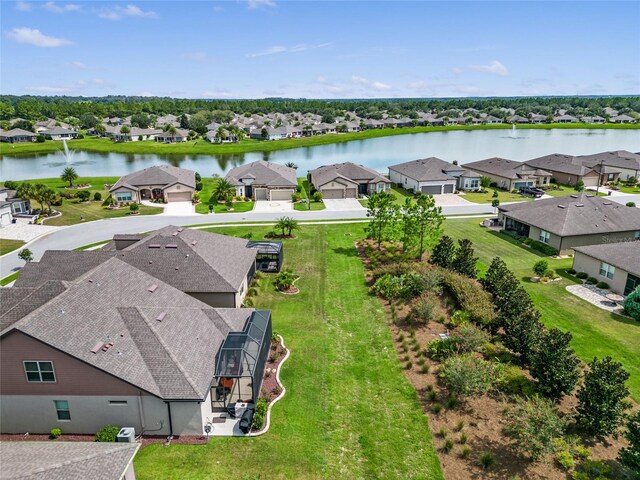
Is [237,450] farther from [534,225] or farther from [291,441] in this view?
[534,225]

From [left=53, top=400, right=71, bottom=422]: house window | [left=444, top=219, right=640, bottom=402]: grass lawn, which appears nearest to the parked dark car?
[left=444, top=219, right=640, bottom=402]: grass lawn

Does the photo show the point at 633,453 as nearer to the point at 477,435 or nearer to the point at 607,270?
the point at 477,435

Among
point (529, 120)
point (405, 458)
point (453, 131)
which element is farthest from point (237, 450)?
point (529, 120)

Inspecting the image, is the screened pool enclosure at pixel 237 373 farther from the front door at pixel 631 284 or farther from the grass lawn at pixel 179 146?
the grass lawn at pixel 179 146

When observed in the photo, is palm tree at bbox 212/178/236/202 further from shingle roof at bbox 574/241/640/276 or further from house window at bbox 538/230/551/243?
shingle roof at bbox 574/241/640/276

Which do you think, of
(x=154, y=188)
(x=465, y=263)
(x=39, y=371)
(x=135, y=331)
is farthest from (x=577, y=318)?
(x=154, y=188)

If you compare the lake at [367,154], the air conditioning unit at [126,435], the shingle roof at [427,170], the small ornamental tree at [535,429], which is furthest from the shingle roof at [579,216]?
the lake at [367,154]

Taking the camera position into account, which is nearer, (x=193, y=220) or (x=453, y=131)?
(x=193, y=220)
